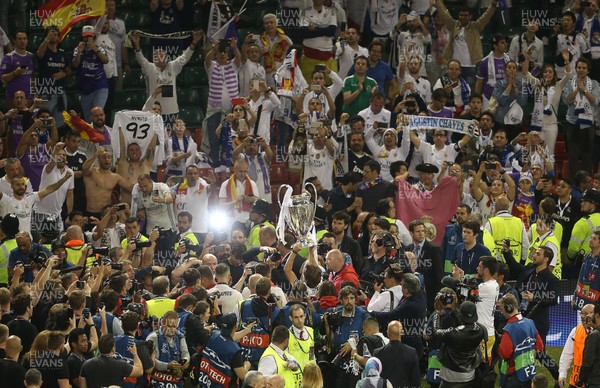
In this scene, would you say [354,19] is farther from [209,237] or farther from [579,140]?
[209,237]

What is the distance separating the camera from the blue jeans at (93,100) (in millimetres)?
21344

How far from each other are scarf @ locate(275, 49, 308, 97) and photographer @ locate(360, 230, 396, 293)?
539cm

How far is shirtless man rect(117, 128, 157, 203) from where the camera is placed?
19.7 meters

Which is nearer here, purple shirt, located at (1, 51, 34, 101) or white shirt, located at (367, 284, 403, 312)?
white shirt, located at (367, 284, 403, 312)

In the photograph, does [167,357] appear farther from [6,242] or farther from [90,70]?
[90,70]

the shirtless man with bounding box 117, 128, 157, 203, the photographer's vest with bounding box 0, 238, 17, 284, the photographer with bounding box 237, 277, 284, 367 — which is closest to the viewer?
the photographer with bounding box 237, 277, 284, 367

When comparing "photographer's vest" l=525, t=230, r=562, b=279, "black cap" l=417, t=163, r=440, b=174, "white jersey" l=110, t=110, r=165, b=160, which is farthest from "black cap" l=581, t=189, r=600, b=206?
"white jersey" l=110, t=110, r=165, b=160

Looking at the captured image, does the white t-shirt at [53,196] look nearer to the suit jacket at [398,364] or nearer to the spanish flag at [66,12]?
the spanish flag at [66,12]

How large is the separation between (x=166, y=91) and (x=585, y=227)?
22.5ft

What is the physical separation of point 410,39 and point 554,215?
529 centimetres

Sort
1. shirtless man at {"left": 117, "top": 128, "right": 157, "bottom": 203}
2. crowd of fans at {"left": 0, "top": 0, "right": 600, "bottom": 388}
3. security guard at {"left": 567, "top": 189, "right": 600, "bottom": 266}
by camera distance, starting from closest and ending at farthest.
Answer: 1. crowd of fans at {"left": 0, "top": 0, "right": 600, "bottom": 388}
2. security guard at {"left": 567, "top": 189, "right": 600, "bottom": 266}
3. shirtless man at {"left": 117, "top": 128, "right": 157, "bottom": 203}

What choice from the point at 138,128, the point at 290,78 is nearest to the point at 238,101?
the point at 290,78

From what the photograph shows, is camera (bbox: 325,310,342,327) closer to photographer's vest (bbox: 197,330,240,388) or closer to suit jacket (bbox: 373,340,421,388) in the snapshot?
suit jacket (bbox: 373,340,421,388)

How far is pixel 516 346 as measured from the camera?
14562mm
